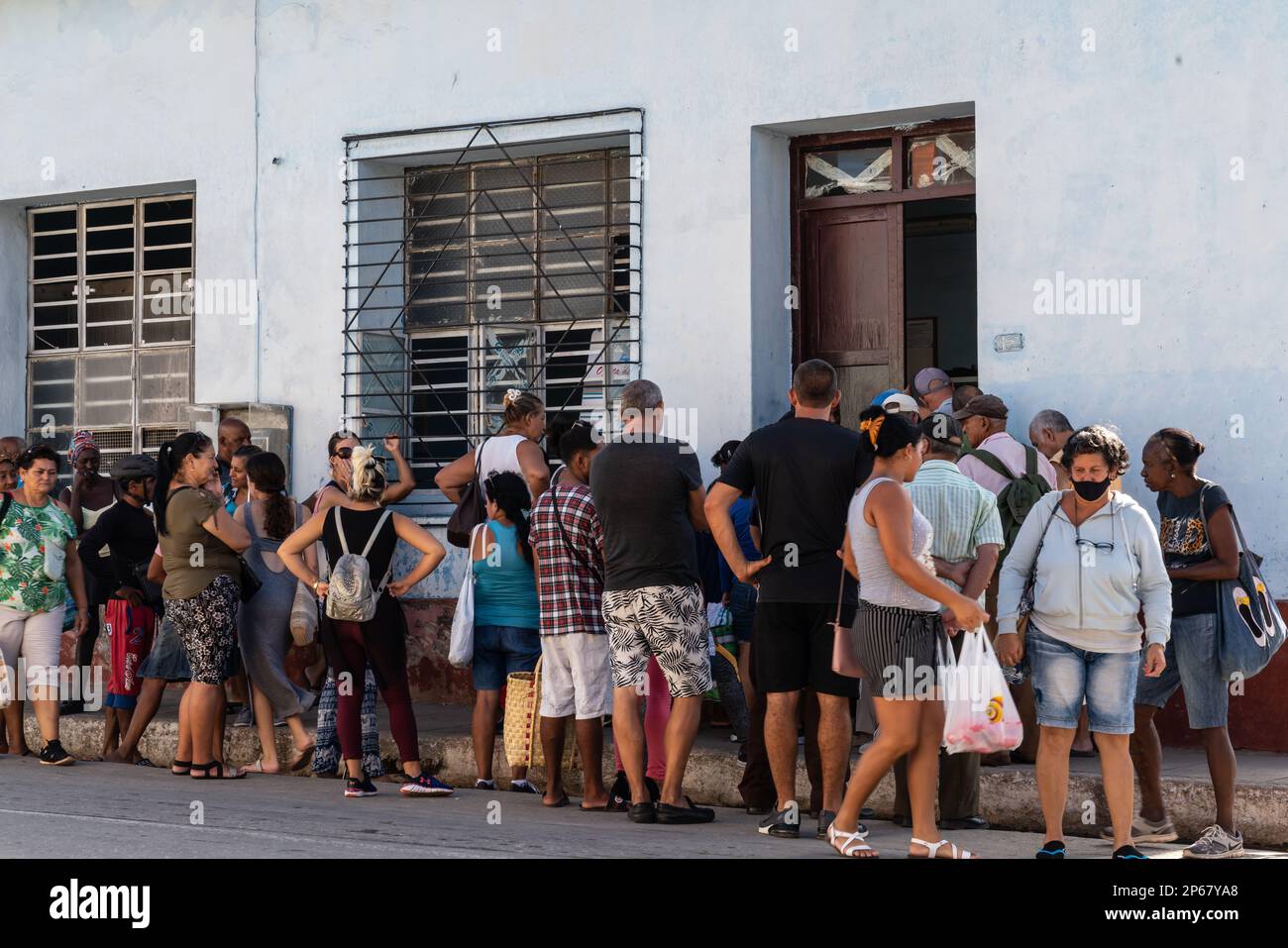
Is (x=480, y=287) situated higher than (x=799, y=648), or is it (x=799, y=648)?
(x=480, y=287)

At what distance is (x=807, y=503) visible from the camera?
782 cm

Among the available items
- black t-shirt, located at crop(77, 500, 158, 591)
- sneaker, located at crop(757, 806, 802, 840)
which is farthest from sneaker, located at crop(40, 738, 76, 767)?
sneaker, located at crop(757, 806, 802, 840)

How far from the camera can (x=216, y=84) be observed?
1280 cm

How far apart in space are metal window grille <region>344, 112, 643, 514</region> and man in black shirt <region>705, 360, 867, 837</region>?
3687 millimetres

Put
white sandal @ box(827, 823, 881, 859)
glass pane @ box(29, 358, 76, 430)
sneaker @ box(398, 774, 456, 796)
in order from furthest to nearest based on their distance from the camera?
1. glass pane @ box(29, 358, 76, 430)
2. sneaker @ box(398, 774, 456, 796)
3. white sandal @ box(827, 823, 881, 859)

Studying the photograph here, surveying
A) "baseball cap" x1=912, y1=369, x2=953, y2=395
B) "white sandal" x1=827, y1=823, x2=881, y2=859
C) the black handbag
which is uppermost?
"baseball cap" x1=912, y1=369, x2=953, y2=395

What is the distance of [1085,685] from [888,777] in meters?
1.87

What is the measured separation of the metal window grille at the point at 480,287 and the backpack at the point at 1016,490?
305 cm

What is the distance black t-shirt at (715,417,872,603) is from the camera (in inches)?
307

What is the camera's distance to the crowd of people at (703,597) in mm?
7023

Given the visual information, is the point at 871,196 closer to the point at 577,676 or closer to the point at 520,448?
the point at 520,448

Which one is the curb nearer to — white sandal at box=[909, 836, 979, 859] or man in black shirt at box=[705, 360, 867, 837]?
man in black shirt at box=[705, 360, 867, 837]

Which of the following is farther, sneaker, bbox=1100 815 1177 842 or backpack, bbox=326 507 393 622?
backpack, bbox=326 507 393 622

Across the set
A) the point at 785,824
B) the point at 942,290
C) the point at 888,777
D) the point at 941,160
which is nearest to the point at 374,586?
the point at 785,824
